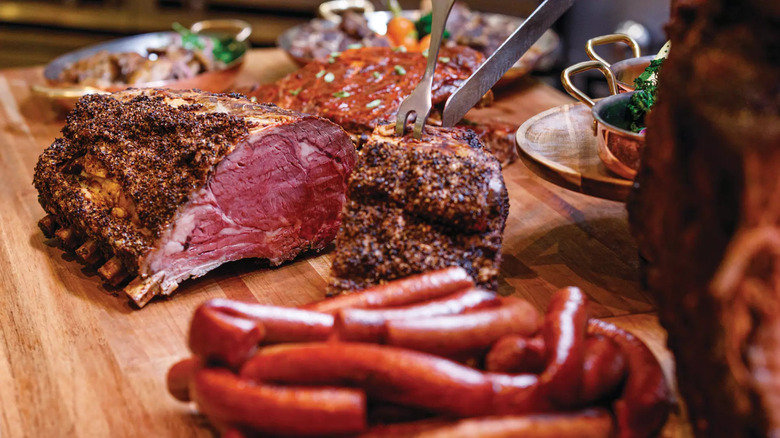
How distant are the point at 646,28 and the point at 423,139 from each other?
4.91 metres

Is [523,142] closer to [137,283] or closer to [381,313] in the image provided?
[381,313]

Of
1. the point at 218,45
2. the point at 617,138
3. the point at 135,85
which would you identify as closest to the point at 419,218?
the point at 617,138

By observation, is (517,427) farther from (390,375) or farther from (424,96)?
(424,96)

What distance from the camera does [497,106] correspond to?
4.87 m

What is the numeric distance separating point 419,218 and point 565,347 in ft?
2.86

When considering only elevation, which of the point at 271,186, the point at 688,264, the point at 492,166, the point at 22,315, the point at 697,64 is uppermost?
the point at 697,64

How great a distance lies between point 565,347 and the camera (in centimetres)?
192

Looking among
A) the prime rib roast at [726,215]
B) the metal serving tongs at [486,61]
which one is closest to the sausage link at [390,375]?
the prime rib roast at [726,215]

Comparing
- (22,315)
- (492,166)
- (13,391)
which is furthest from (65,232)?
(492,166)

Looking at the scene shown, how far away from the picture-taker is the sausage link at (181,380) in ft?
6.89

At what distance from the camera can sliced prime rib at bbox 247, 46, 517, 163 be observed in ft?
12.9

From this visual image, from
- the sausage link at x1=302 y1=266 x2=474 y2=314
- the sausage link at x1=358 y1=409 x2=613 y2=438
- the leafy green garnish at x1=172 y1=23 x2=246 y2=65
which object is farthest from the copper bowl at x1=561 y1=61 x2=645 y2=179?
the leafy green garnish at x1=172 y1=23 x2=246 y2=65

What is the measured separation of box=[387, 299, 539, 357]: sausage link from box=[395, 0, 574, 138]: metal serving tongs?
113 centimetres

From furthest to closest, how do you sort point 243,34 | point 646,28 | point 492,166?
point 646,28
point 243,34
point 492,166
